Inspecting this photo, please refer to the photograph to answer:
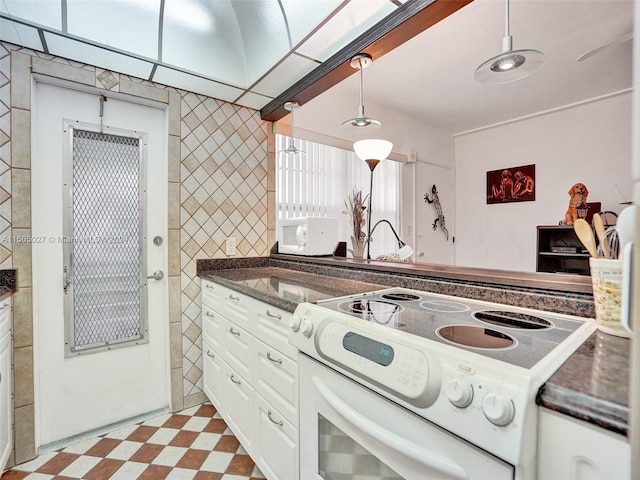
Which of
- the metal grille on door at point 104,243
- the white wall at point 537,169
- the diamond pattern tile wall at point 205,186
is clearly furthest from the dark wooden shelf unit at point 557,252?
the metal grille on door at point 104,243

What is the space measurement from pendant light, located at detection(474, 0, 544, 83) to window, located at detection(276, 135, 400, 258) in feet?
5.19

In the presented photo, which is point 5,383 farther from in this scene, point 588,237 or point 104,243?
point 588,237

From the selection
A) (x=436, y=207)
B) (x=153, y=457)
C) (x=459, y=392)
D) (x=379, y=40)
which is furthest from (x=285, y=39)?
(x=436, y=207)

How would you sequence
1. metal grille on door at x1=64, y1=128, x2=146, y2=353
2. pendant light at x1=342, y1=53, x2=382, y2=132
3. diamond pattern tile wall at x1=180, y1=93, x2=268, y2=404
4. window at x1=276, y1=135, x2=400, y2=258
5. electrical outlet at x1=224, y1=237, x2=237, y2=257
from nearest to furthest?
pendant light at x1=342, y1=53, x2=382, y2=132 < metal grille on door at x1=64, y1=128, x2=146, y2=353 < diamond pattern tile wall at x1=180, y1=93, x2=268, y2=404 < electrical outlet at x1=224, y1=237, x2=237, y2=257 < window at x1=276, y1=135, x2=400, y2=258

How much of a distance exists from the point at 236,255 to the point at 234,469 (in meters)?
1.34

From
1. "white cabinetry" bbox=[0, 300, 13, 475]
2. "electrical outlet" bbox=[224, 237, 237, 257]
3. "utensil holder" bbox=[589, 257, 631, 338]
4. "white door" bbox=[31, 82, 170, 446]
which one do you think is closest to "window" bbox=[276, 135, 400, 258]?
"electrical outlet" bbox=[224, 237, 237, 257]

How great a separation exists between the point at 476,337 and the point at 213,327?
1616 mm

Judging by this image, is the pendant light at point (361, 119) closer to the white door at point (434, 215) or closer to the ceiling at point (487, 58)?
the ceiling at point (487, 58)

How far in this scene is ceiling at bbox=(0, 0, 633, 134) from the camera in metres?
1.52

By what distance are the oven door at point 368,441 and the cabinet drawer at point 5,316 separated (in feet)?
4.73

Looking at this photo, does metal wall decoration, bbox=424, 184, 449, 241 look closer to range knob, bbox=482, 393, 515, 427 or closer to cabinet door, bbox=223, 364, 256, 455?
cabinet door, bbox=223, 364, 256, 455

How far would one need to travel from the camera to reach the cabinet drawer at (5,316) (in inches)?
55.4

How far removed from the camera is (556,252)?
10.6 ft

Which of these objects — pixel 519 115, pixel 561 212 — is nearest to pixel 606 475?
pixel 561 212
